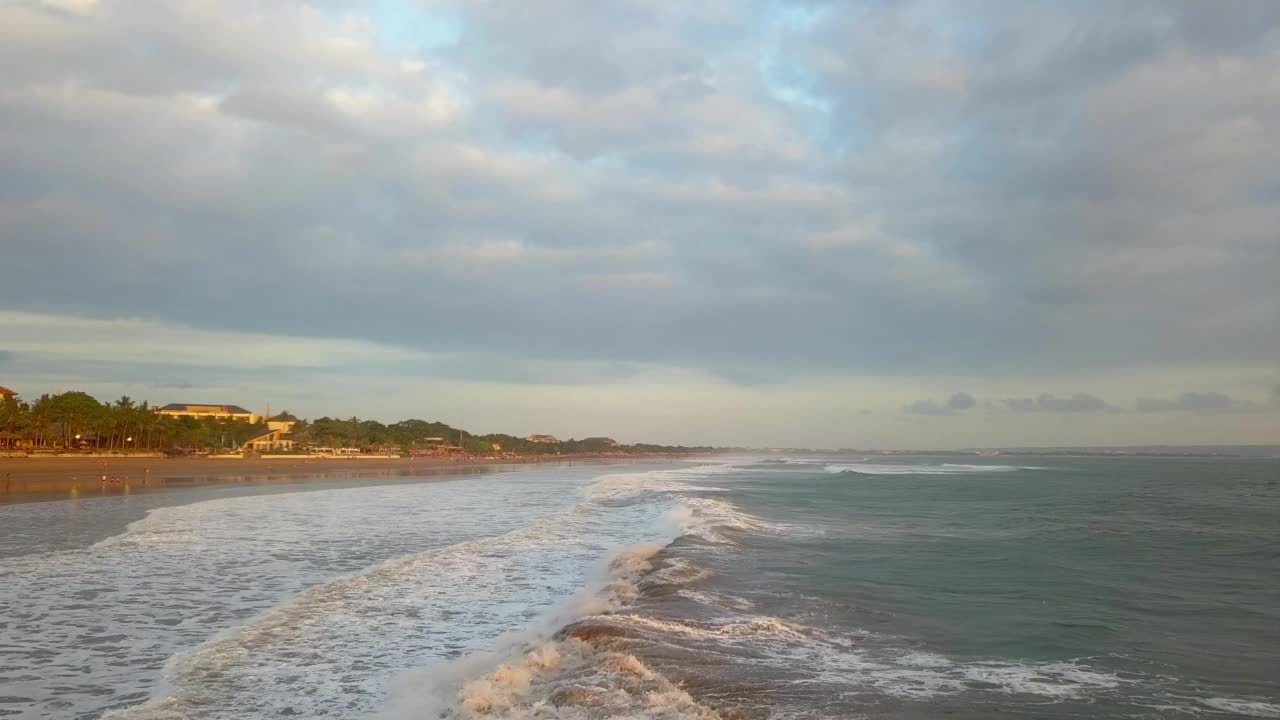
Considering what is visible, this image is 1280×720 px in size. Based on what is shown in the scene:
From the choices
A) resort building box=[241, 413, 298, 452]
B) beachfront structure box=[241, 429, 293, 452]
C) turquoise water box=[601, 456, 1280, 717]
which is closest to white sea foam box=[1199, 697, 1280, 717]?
turquoise water box=[601, 456, 1280, 717]

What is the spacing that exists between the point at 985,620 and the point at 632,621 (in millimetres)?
4819

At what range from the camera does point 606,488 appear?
145 ft

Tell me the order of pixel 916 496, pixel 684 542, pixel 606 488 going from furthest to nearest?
1. pixel 606 488
2. pixel 916 496
3. pixel 684 542

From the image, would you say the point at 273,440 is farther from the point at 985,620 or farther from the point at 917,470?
the point at 985,620

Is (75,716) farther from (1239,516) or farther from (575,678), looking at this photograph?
(1239,516)

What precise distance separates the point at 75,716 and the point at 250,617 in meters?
3.86

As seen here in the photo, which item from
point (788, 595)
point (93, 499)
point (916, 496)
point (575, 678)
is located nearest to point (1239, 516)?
point (916, 496)

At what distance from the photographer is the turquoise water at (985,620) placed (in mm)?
7379

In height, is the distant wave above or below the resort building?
below

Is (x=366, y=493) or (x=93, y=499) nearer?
(x=93, y=499)

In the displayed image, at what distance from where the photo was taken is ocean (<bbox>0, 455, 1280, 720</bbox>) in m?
7.16

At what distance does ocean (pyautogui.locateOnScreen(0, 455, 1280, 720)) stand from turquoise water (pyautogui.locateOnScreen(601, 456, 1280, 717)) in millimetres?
51

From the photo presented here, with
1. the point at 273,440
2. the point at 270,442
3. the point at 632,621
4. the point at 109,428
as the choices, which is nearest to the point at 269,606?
the point at 632,621

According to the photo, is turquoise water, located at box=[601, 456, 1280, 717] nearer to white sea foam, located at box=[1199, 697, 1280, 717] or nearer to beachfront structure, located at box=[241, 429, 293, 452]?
white sea foam, located at box=[1199, 697, 1280, 717]
